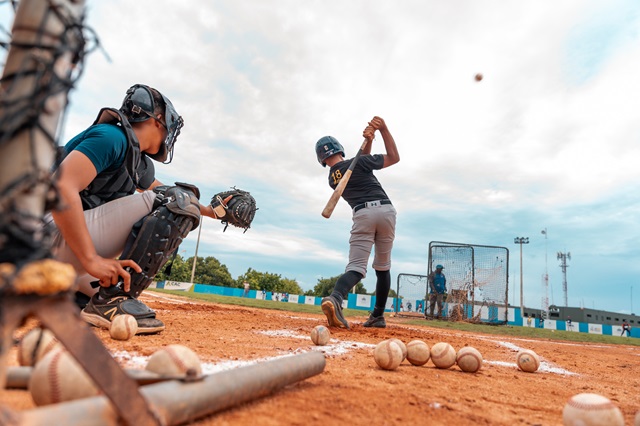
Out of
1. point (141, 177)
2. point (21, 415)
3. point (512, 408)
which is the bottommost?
point (512, 408)

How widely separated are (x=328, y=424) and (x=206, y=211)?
109 inches

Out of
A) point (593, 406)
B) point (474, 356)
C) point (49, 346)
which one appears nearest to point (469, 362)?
point (474, 356)

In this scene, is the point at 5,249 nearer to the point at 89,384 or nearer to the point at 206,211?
the point at 89,384

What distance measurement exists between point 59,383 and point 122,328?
1.49 metres

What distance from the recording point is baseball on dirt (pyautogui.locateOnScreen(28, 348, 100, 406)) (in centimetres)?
118

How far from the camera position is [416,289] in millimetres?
17906

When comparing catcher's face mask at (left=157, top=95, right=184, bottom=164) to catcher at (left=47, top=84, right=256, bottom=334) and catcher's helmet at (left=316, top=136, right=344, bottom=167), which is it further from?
catcher's helmet at (left=316, top=136, right=344, bottom=167)

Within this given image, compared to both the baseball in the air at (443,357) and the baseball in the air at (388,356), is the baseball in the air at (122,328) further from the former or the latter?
the baseball in the air at (443,357)

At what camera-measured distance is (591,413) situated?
5.20ft

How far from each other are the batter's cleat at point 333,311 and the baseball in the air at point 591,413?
3.10 metres

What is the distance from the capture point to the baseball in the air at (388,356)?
256 cm

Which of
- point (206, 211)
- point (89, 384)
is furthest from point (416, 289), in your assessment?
point (89, 384)

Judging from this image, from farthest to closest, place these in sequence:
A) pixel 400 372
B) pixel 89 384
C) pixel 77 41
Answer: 1. pixel 400 372
2. pixel 89 384
3. pixel 77 41

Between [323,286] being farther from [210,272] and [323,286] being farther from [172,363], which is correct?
[172,363]
